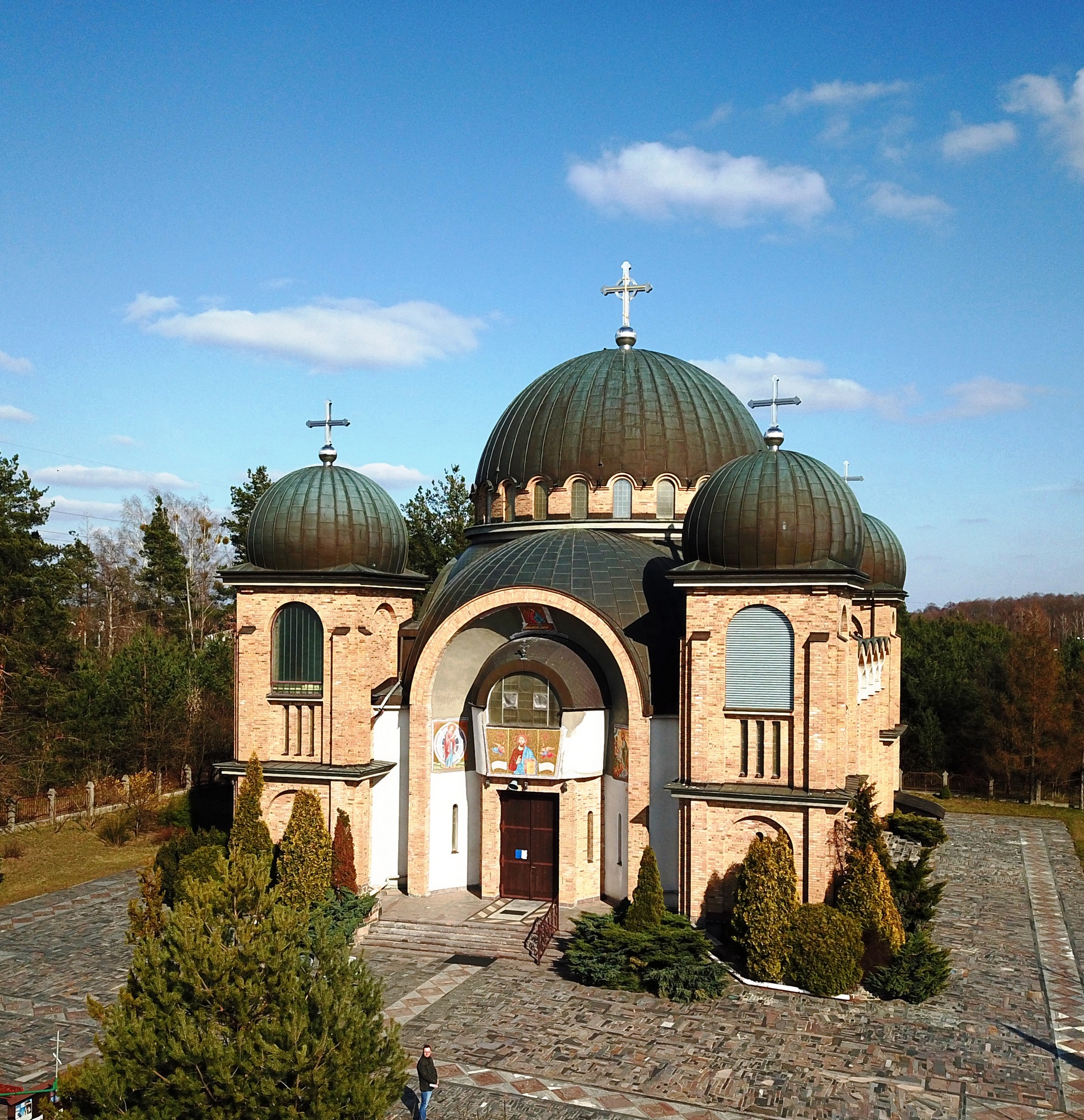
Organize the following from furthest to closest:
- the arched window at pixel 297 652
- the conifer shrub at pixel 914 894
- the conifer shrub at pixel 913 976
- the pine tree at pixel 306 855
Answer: the arched window at pixel 297 652
the pine tree at pixel 306 855
the conifer shrub at pixel 914 894
the conifer shrub at pixel 913 976

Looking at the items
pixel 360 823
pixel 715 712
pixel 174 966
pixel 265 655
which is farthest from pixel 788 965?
pixel 265 655

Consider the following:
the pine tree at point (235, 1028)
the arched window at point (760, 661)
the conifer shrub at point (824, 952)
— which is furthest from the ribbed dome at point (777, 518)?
the pine tree at point (235, 1028)

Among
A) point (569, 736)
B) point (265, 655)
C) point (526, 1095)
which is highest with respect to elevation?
point (265, 655)

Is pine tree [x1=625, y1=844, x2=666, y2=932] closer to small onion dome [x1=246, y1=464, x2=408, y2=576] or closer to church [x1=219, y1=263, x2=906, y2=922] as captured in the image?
church [x1=219, y1=263, x2=906, y2=922]

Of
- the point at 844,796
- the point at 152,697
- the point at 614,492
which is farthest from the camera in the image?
the point at 152,697

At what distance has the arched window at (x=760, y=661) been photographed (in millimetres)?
21438

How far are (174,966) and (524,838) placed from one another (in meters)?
13.6

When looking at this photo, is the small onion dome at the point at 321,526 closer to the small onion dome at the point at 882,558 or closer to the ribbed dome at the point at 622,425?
the ribbed dome at the point at 622,425

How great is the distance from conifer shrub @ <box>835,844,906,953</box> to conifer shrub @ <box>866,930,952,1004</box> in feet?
1.06

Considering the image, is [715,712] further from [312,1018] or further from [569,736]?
[312,1018]

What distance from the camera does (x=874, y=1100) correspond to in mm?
14789

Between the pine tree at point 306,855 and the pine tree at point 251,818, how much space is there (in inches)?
28.0

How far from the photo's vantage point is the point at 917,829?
1262 inches

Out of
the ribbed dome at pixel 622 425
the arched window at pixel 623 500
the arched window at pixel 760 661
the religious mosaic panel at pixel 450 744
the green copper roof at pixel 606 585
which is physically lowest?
the religious mosaic panel at pixel 450 744
